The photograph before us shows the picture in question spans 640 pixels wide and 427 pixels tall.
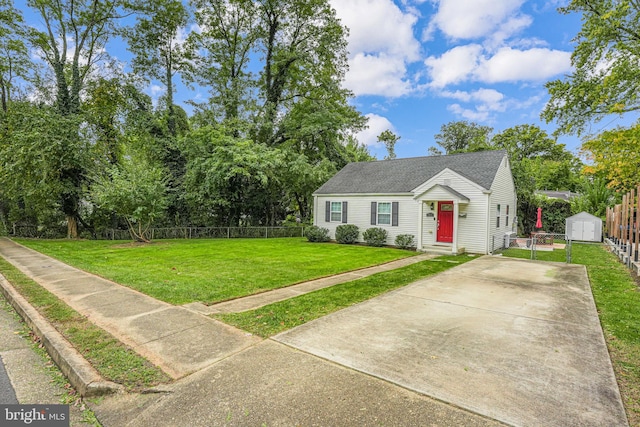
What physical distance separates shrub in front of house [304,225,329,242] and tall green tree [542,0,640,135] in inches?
486

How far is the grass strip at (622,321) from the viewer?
2.94m

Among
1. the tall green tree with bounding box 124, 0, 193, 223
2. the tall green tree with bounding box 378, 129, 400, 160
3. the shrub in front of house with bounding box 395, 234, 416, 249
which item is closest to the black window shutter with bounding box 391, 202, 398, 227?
the shrub in front of house with bounding box 395, 234, 416, 249

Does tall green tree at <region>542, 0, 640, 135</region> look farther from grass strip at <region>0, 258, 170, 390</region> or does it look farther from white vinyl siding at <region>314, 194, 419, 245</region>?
grass strip at <region>0, 258, 170, 390</region>

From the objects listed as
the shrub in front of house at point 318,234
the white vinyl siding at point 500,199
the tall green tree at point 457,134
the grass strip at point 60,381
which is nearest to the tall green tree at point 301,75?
the shrub in front of house at point 318,234

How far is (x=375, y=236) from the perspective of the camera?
14.9m

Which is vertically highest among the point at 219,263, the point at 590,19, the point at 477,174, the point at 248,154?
the point at 590,19

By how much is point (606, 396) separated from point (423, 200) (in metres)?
11.0

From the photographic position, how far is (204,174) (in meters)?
17.9

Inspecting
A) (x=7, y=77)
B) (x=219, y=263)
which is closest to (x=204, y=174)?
(x=219, y=263)

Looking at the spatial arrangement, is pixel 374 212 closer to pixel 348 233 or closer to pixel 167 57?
pixel 348 233

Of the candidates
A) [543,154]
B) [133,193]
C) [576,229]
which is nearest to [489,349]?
[133,193]

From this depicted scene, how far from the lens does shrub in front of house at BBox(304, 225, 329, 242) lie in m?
16.8

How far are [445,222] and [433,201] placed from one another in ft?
3.56

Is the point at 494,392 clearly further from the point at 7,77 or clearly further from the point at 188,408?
the point at 7,77
